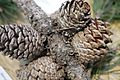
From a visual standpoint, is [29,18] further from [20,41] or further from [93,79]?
[93,79]

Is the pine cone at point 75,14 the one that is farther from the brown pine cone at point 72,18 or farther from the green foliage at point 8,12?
the green foliage at point 8,12

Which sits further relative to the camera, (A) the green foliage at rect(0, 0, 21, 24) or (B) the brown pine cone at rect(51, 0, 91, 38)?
(A) the green foliage at rect(0, 0, 21, 24)

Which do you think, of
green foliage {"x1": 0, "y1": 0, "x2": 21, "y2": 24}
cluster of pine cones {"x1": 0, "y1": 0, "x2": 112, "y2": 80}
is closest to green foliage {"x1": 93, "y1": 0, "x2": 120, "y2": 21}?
cluster of pine cones {"x1": 0, "y1": 0, "x2": 112, "y2": 80}

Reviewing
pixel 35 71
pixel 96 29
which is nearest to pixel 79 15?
pixel 96 29

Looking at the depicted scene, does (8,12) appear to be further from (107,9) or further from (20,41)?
(107,9)

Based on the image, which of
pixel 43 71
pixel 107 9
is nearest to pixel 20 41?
pixel 43 71

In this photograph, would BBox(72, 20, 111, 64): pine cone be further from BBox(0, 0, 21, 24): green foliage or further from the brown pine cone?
BBox(0, 0, 21, 24): green foliage
